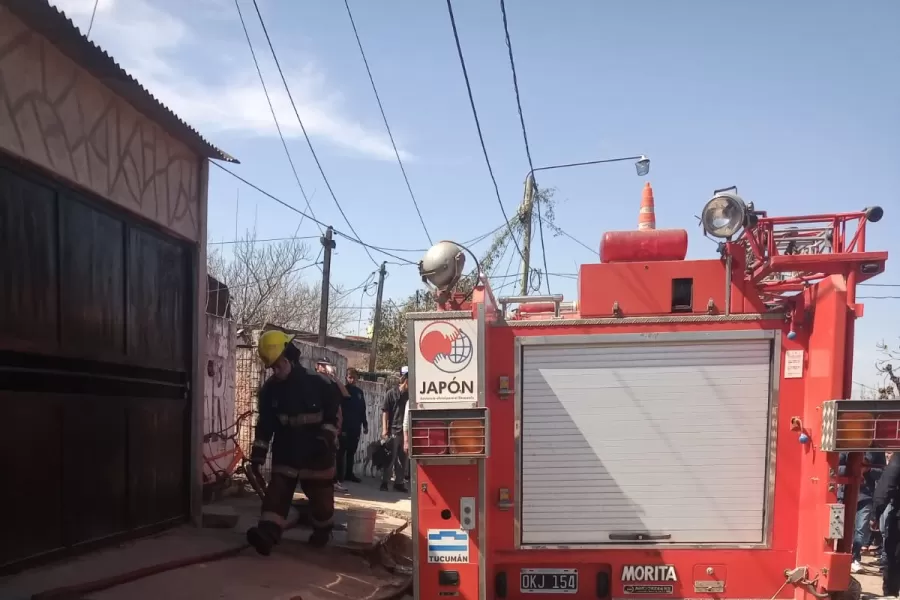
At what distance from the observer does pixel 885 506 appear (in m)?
7.20

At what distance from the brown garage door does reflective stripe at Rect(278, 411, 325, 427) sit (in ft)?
4.07

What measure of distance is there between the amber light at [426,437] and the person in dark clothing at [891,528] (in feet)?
16.5

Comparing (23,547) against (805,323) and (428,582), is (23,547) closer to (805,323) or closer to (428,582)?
(428,582)

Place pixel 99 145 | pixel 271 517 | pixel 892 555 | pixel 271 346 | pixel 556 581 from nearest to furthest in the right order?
pixel 556 581
pixel 99 145
pixel 271 517
pixel 271 346
pixel 892 555

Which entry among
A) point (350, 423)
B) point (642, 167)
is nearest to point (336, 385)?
point (350, 423)

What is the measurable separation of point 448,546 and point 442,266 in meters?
1.69

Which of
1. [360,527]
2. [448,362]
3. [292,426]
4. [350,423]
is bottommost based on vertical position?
[350,423]

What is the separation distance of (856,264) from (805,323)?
0.42 metres

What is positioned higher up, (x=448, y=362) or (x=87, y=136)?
(x=87, y=136)

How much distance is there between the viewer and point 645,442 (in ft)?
14.5

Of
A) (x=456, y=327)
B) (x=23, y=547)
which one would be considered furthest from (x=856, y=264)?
(x=23, y=547)

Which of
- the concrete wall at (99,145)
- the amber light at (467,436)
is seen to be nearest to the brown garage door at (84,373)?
the concrete wall at (99,145)

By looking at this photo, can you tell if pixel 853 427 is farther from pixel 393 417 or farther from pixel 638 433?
pixel 393 417

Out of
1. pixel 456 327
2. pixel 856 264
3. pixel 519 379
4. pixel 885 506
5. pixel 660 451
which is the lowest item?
pixel 885 506
